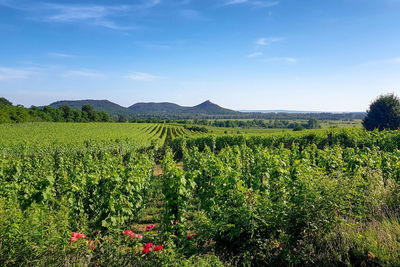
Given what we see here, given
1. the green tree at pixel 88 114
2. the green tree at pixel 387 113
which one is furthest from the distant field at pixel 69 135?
the green tree at pixel 88 114

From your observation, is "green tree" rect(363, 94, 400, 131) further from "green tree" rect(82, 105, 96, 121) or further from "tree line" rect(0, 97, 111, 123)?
"green tree" rect(82, 105, 96, 121)

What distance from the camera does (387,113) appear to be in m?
25.4

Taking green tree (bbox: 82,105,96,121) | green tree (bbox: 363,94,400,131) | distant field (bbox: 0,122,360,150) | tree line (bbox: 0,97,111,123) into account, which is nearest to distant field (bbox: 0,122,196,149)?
distant field (bbox: 0,122,360,150)

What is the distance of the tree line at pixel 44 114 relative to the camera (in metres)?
58.5

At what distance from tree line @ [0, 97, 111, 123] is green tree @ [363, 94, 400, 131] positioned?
7784 centimetres

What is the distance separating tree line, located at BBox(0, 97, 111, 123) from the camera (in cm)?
5852

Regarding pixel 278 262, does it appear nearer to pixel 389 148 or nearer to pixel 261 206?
pixel 261 206

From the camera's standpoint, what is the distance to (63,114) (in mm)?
86250

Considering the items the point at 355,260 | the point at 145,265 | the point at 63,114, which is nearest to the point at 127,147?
the point at 145,265

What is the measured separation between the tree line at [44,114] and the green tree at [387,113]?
77839 millimetres

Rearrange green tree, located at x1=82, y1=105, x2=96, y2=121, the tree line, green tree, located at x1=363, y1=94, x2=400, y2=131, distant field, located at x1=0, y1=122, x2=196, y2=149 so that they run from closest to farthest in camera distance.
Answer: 1. distant field, located at x1=0, y1=122, x2=196, y2=149
2. green tree, located at x1=363, y1=94, x2=400, y2=131
3. the tree line
4. green tree, located at x1=82, y1=105, x2=96, y2=121

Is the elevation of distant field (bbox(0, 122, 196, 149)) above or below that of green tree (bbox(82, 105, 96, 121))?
below

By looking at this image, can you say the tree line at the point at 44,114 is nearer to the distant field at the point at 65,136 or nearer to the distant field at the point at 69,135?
the distant field at the point at 69,135

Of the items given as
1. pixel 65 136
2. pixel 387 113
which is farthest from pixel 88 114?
pixel 387 113
